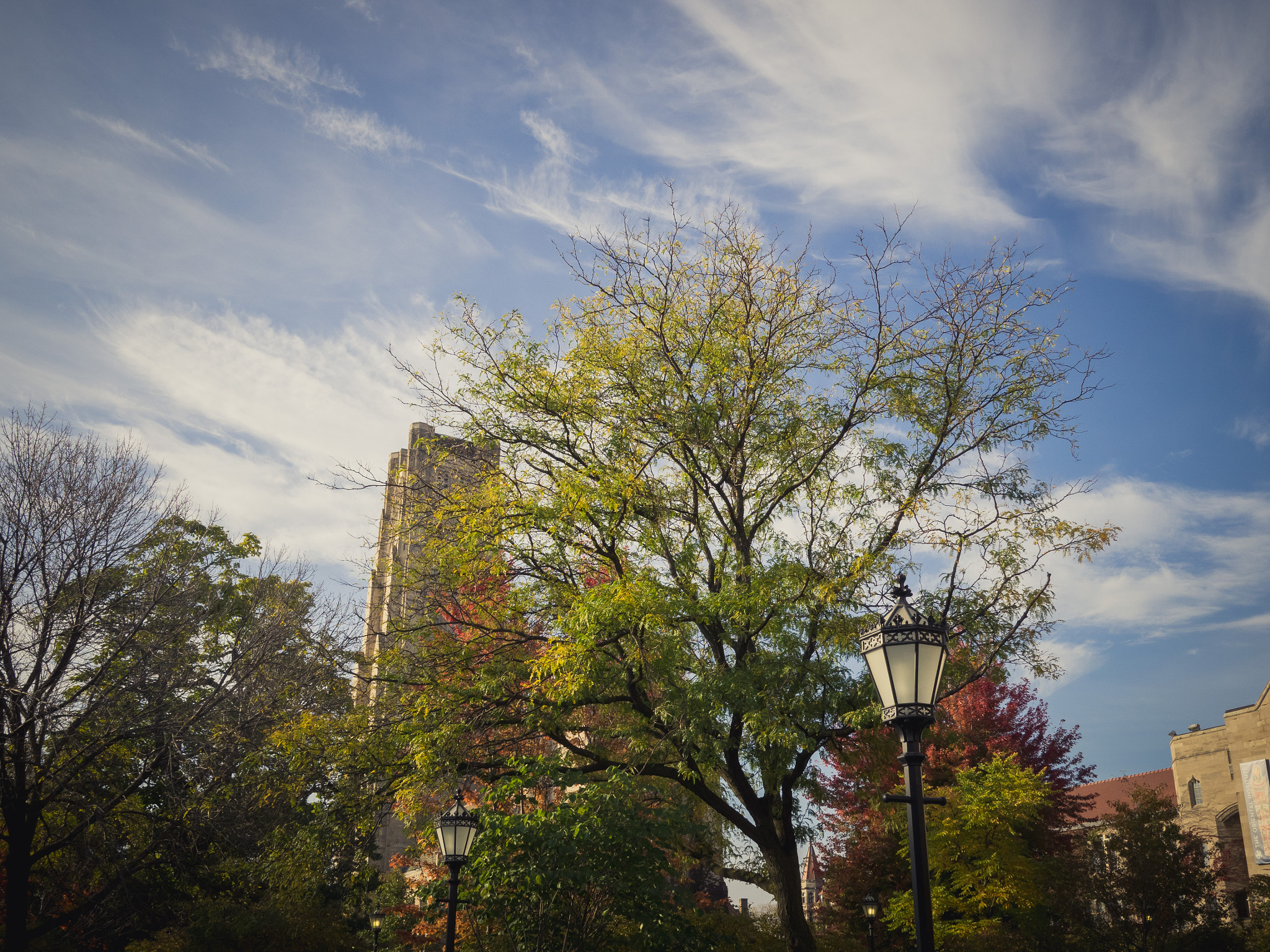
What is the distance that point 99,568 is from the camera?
1473 cm

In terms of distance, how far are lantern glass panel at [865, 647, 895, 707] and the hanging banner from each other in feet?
113

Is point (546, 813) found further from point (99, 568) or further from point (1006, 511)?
point (99, 568)

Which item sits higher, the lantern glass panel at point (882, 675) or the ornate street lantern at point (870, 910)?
the lantern glass panel at point (882, 675)

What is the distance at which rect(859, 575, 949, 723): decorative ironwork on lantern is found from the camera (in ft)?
17.8

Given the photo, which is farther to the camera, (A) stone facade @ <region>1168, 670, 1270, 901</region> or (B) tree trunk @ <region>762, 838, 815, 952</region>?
(A) stone facade @ <region>1168, 670, 1270, 901</region>

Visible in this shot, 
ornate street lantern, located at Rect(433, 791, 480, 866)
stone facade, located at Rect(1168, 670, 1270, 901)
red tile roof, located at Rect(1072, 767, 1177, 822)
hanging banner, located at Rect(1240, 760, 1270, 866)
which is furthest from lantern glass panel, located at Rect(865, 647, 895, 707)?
red tile roof, located at Rect(1072, 767, 1177, 822)

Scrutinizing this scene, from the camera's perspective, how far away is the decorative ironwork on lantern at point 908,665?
5.43m

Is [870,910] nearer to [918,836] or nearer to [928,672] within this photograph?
[918,836]

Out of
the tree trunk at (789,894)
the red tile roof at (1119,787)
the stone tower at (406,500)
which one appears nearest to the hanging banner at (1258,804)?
the red tile roof at (1119,787)

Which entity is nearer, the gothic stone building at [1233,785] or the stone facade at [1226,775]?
the gothic stone building at [1233,785]

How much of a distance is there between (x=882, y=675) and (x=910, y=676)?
177 millimetres

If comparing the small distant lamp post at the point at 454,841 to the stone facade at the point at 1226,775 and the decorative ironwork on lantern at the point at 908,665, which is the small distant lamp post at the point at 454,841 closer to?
the decorative ironwork on lantern at the point at 908,665

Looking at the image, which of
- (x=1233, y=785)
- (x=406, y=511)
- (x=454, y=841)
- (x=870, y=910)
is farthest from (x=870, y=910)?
(x=1233, y=785)

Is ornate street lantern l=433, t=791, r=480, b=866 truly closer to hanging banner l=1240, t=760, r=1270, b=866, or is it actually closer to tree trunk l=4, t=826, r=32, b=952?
tree trunk l=4, t=826, r=32, b=952
